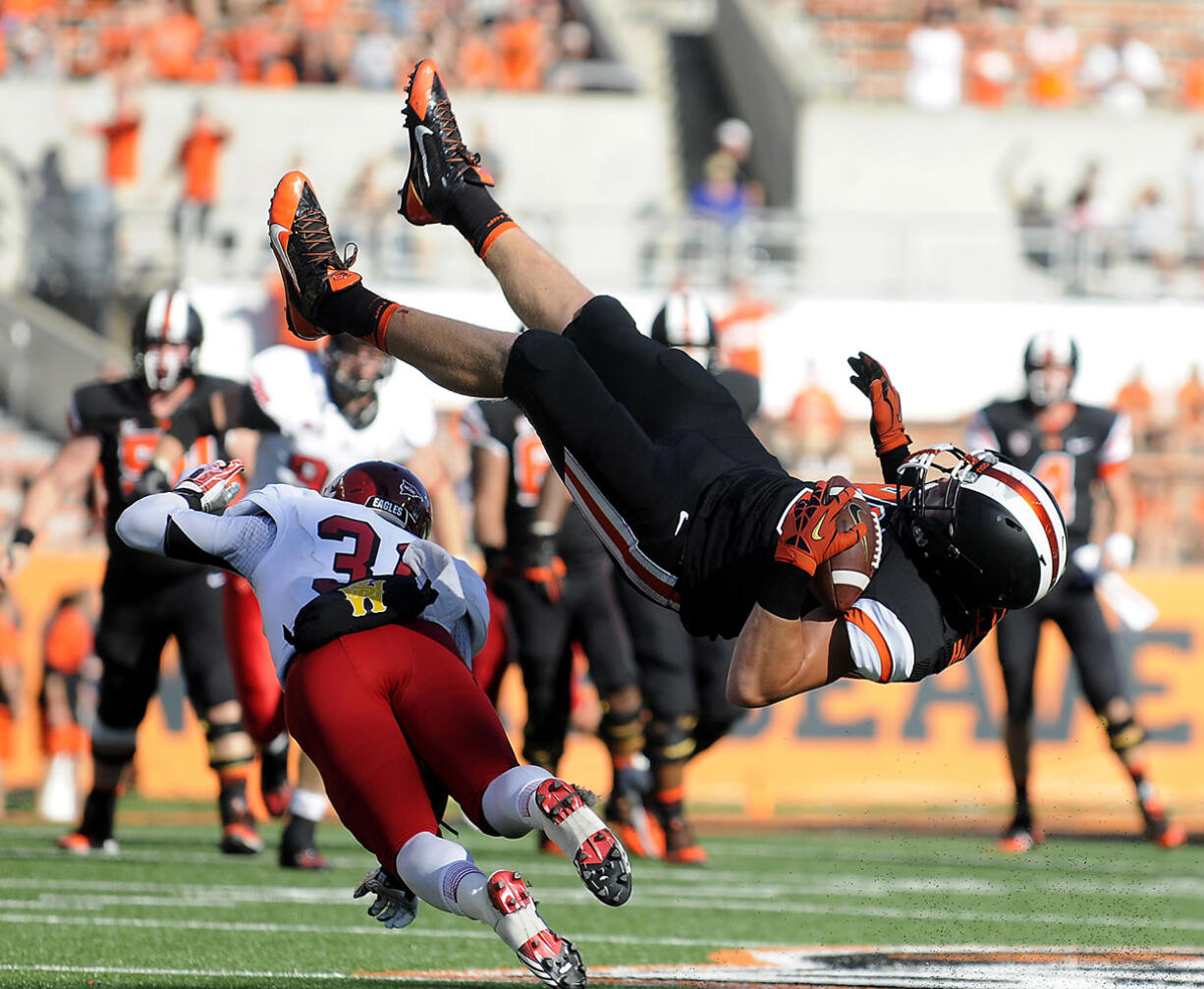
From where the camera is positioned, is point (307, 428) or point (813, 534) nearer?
point (813, 534)

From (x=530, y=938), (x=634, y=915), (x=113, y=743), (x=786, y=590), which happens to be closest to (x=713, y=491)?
(x=786, y=590)

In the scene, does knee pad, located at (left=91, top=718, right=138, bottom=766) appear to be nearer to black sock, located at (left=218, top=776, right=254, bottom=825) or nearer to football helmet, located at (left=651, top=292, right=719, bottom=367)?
black sock, located at (left=218, top=776, right=254, bottom=825)

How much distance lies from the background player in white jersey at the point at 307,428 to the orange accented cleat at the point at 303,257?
6.49 feet

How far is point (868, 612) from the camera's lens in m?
4.70

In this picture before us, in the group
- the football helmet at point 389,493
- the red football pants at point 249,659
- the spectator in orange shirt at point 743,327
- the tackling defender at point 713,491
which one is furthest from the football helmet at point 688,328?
the spectator in orange shirt at point 743,327

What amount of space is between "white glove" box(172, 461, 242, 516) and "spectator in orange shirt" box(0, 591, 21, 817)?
4.94 metres

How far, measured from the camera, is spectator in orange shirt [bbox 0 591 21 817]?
392 inches

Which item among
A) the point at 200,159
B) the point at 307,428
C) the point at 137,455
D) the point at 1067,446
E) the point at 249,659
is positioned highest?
the point at 200,159

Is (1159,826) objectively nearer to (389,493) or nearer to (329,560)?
(389,493)

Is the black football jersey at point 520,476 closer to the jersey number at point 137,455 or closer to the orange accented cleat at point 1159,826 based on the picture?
the jersey number at point 137,455

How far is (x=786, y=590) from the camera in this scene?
180 inches

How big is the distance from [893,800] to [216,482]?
6.39 metres

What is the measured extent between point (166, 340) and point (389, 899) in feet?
11.7

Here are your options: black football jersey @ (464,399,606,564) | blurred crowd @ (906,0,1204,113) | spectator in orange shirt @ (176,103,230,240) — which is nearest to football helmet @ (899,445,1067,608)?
black football jersey @ (464,399,606,564)
